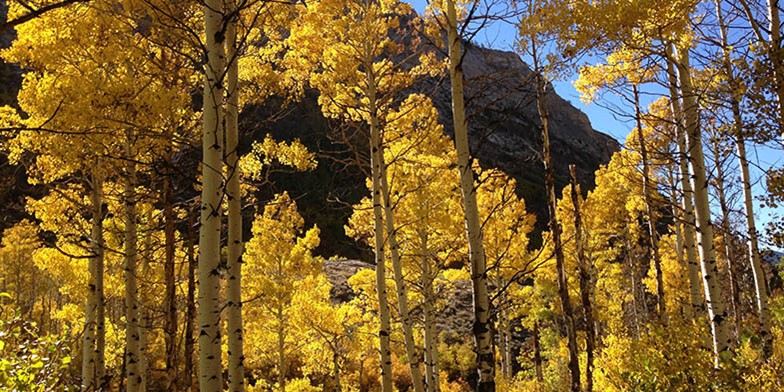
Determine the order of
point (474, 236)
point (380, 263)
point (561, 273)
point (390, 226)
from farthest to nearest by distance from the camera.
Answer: point (390, 226) → point (561, 273) → point (380, 263) → point (474, 236)

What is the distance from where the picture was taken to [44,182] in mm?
6633

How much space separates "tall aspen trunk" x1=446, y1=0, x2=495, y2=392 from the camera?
3525 millimetres

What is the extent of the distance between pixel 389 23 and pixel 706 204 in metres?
4.92

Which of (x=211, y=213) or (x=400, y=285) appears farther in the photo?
(x=400, y=285)

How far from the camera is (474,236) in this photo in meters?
3.78

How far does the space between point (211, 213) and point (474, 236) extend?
2.00 meters

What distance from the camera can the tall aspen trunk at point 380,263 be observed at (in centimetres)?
636

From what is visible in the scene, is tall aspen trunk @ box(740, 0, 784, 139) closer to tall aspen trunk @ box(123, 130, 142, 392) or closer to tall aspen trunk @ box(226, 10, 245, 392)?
tall aspen trunk @ box(226, 10, 245, 392)

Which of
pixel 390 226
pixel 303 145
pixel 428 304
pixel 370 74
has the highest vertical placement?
pixel 370 74

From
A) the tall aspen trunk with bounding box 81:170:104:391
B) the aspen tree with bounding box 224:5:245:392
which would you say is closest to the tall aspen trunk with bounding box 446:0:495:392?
the aspen tree with bounding box 224:5:245:392

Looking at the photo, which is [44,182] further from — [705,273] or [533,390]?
[533,390]

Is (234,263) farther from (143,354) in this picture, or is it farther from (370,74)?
(143,354)

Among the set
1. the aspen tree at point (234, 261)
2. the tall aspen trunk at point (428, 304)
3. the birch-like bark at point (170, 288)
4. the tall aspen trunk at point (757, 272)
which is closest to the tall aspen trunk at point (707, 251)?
the tall aspen trunk at point (757, 272)

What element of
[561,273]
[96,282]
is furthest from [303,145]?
[561,273]
